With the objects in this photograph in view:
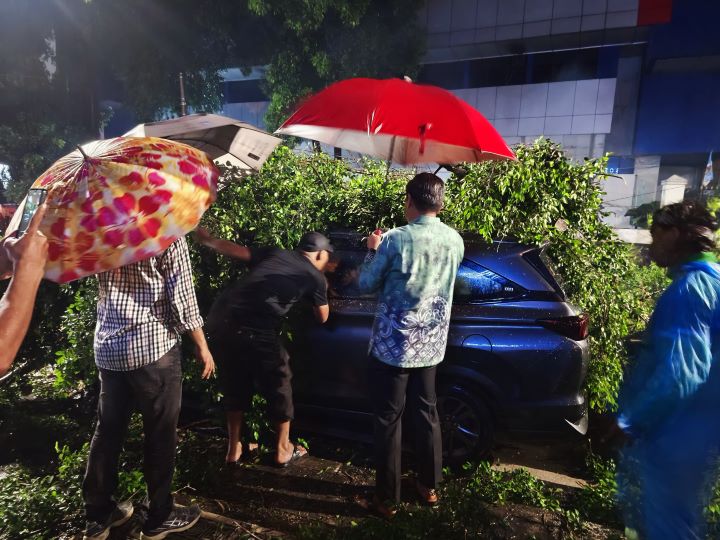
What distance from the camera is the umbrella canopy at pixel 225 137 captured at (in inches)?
109

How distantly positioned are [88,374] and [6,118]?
1620cm

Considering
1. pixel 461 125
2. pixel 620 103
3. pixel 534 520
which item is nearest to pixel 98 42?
pixel 461 125

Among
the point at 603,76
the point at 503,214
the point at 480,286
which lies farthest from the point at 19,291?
the point at 603,76

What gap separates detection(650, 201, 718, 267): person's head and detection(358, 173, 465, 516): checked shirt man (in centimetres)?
104

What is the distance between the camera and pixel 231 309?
3.05 meters

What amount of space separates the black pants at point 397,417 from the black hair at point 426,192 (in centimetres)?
94

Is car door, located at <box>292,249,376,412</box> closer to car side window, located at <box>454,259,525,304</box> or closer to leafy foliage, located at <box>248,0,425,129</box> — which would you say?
car side window, located at <box>454,259,525,304</box>

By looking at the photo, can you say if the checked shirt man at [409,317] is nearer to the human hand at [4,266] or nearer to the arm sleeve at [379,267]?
the arm sleeve at [379,267]

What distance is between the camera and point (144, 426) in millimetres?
2334

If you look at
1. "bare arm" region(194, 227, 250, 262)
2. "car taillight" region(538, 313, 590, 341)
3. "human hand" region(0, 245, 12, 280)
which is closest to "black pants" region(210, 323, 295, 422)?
"bare arm" region(194, 227, 250, 262)

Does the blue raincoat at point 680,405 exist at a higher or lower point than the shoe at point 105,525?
higher

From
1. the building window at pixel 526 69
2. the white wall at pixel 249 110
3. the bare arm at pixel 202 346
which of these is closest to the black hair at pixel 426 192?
the bare arm at pixel 202 346

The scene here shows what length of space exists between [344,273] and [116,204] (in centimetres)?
203

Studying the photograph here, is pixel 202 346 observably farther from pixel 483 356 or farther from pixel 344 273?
pixel 483 356
